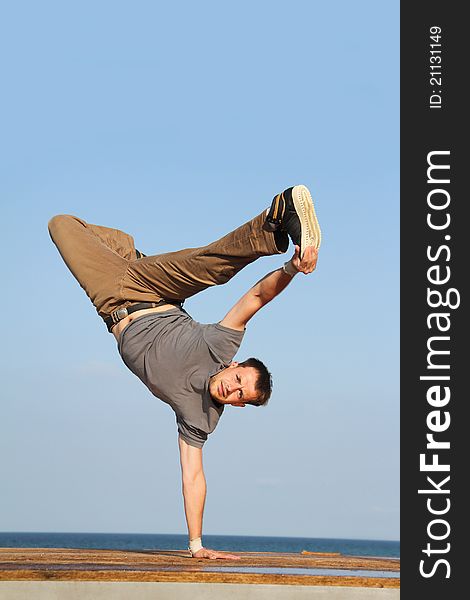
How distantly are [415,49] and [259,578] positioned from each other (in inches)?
180

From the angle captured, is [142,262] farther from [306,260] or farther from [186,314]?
[306,260]

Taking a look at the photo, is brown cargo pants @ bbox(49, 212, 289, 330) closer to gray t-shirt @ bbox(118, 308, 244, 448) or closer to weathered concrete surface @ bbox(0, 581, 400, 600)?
gray t-shirt @ bbox(118, 308, 244, 448)

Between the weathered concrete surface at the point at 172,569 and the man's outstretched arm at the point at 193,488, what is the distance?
0.21 m

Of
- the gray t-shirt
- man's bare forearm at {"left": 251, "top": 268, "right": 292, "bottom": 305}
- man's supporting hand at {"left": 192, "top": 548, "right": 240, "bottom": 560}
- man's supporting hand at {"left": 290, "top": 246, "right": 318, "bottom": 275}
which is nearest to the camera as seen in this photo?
man's supporting hand at {"left": 290, "top": 246, "right": 318, "bottom": 275}

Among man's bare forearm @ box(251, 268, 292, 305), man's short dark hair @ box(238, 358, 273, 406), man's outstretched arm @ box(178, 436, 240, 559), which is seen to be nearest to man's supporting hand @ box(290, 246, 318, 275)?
man's bare forearm @ box(251, 268, 292, 305)

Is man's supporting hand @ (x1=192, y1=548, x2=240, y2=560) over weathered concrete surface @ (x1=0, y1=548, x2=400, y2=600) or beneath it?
over

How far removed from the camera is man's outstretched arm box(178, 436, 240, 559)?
6.04 metres

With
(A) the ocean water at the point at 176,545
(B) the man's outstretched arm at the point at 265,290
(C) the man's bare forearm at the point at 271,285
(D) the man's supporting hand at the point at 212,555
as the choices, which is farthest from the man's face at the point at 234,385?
(A) the ocean water at the point at 176,545

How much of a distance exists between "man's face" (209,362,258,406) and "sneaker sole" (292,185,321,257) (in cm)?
86

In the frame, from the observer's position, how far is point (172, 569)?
16.3 ft

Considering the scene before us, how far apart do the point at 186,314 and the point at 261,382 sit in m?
1.13

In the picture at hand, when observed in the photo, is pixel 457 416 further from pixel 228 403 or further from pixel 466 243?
pixel 228 403

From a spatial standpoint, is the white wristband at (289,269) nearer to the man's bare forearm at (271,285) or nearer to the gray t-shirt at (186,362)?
the man's bare forearm at (271,285)

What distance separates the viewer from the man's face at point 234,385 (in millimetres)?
5621
